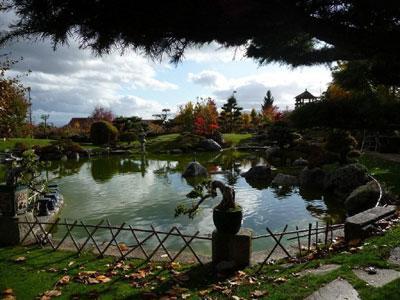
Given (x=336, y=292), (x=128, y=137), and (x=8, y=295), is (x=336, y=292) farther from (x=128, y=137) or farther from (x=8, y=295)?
(x=128, y=137)

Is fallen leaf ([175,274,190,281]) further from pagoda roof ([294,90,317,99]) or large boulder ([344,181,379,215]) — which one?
pagoda roof ([294,90,317,99])

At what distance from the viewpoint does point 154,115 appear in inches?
2544

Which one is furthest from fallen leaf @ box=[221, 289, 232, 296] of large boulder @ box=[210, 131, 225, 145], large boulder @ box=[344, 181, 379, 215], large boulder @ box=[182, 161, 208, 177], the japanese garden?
large boulder @ box=[210, 131, 225, 145]

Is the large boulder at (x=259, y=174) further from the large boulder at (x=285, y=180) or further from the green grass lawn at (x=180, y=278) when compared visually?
the green grass lawn at (x=180, y=278)

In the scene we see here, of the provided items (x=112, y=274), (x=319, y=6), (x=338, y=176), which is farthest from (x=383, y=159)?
(x=319, y=6)

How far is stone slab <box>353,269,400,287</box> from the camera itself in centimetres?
575

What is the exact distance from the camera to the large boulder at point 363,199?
12650 millimetres

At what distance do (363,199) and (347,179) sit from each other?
3.85 meters

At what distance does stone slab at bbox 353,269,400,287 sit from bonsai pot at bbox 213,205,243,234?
2203 mm

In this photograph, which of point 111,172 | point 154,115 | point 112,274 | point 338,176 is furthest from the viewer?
point 154,115

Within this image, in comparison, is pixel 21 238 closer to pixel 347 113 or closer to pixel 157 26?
pixel 157 26

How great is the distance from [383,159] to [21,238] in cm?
1978

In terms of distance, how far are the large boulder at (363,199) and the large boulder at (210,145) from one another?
2732 cm

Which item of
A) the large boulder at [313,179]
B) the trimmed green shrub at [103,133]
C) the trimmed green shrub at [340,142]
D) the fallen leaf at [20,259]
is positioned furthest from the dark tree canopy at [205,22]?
the trimmed green shrub at [103,133]
